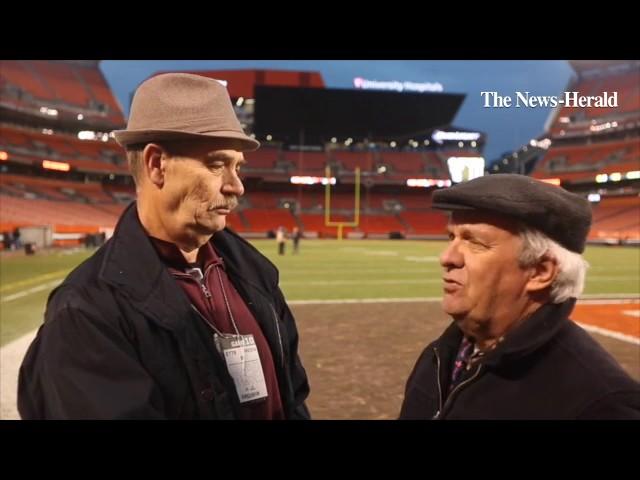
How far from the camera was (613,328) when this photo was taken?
25.6 ft

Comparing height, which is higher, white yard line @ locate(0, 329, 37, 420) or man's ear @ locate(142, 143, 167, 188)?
man's ear @ locate(142, 143, 167, 188)

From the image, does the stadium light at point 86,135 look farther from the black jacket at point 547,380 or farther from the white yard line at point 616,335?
the black jacket at point 547,380

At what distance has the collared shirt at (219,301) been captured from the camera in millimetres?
1744

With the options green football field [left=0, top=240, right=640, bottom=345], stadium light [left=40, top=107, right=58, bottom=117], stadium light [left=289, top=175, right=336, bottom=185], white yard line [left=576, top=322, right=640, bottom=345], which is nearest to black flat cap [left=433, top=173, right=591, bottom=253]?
white yard line [left=576, top=322, right=640, bottom=345]

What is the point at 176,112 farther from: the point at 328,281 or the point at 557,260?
the point at 328,281

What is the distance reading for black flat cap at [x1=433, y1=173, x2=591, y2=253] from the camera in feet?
5.07

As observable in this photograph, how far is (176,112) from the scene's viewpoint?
1.60m

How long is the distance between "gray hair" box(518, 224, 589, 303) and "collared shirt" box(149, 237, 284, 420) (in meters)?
0.95

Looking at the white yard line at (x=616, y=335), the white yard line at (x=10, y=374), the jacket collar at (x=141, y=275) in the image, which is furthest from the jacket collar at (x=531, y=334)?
the white yard line at (x=616, y=335)

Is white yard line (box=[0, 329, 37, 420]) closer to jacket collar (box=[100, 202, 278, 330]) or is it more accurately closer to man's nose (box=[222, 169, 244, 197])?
jacket collar (box=[100, 202, 278, 330])

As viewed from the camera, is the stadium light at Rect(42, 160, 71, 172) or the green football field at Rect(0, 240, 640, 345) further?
the stadium light at Rect(42, 160, 71, 172)

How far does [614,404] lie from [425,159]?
59.1m

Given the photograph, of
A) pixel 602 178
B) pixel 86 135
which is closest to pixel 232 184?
pixel 602 178
